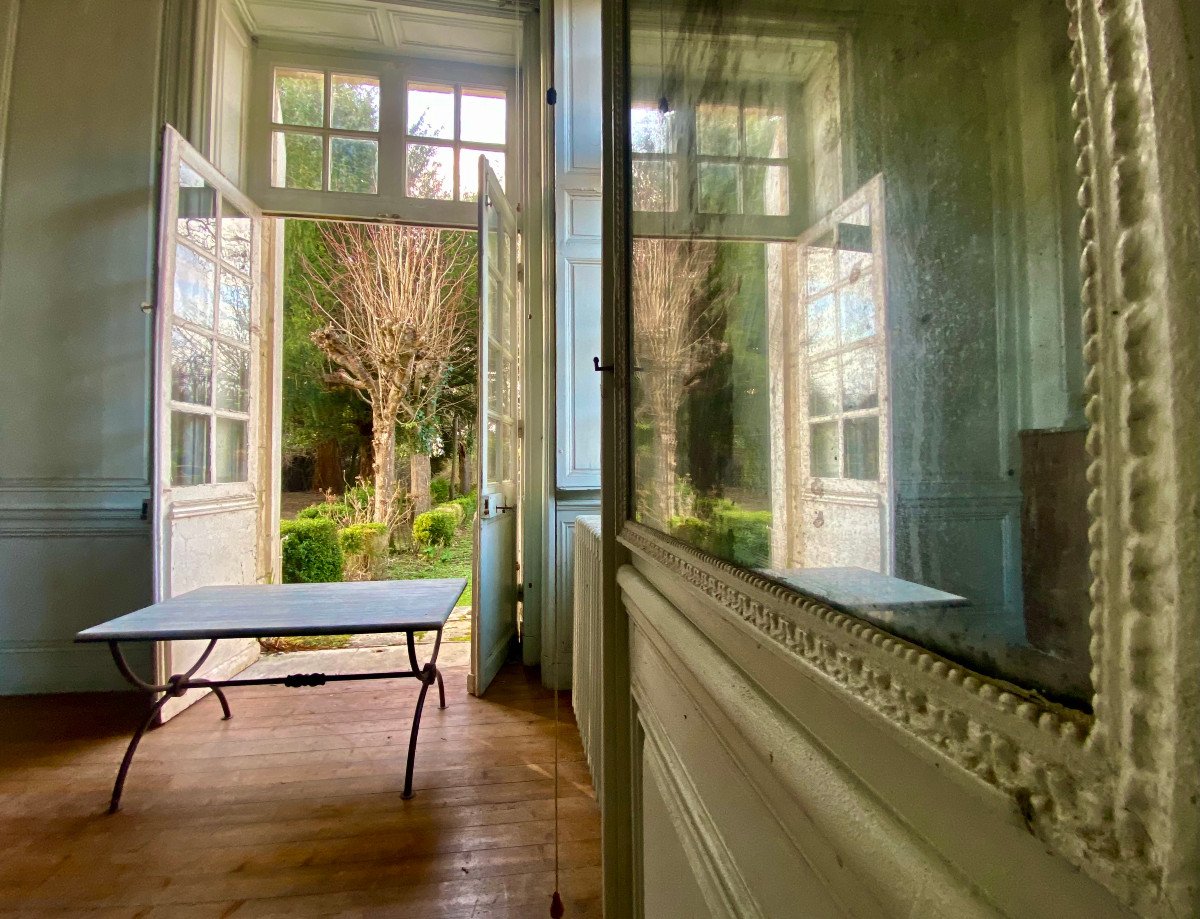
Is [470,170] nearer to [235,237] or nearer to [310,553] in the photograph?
[235,237]

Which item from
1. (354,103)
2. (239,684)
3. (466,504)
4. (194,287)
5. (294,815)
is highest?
(354,103)

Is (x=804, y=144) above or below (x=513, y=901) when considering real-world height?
above

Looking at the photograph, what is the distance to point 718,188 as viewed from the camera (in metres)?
0.57

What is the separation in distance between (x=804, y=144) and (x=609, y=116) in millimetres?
703

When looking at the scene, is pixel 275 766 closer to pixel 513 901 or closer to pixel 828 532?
pixel 513 901

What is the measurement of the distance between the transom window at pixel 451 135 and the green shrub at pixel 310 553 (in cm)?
308

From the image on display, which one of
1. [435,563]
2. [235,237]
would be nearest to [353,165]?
[235,237]

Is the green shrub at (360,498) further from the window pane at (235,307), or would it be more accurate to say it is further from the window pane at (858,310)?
the window pane at (858,310)

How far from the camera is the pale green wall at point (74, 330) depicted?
246cm

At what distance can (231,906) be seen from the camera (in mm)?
1275

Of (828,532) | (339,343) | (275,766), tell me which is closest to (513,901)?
(275,766)

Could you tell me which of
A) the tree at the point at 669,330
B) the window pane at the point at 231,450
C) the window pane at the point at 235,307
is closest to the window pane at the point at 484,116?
the window pane at the point at 235,307

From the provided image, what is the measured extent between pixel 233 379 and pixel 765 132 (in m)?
3.08

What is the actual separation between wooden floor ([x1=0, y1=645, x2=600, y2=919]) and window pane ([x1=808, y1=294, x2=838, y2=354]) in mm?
1495
